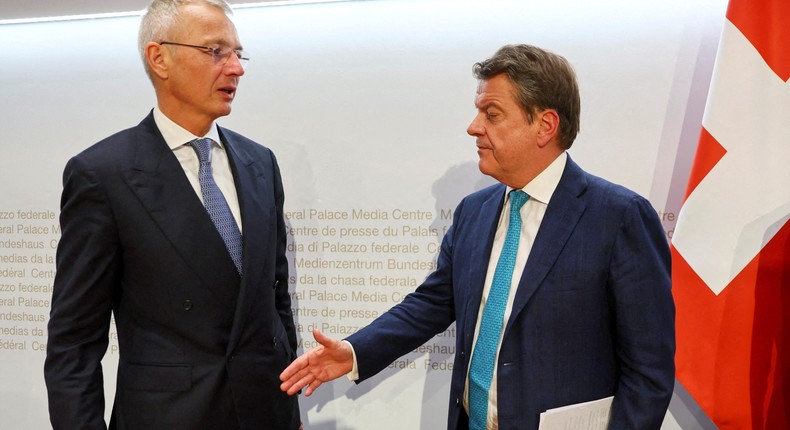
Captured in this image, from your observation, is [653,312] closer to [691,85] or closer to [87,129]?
[691,85]

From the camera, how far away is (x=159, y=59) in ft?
7.21

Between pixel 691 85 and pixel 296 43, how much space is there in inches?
64.9

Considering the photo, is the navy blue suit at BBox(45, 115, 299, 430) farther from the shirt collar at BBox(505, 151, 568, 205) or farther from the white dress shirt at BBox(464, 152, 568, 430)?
the shirt collar at BBox(505, 151, 568, 205)

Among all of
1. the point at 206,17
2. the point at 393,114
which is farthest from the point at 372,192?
the point at 206,17

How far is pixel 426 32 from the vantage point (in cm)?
317

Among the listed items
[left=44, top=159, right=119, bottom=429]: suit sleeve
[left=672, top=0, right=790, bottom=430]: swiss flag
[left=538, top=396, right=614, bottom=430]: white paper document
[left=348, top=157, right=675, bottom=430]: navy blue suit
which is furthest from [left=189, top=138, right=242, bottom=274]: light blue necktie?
[left=672, top=0, right=790, bottom=430]: swiss flag

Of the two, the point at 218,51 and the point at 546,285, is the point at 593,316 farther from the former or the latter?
the point at 218,51

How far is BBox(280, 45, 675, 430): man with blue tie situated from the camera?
183cm

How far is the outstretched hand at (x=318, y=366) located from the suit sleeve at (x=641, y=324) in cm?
75

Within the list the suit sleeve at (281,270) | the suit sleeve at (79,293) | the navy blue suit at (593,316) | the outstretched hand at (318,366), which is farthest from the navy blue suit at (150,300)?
the navy blue suit at (593,316)

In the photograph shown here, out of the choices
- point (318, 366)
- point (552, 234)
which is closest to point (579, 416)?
point (552, 234)

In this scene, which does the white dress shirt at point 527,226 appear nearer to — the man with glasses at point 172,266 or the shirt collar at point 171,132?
the man with glasses at point 172,266

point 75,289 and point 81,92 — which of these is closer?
point 75,289

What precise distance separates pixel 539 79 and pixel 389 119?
1311 millimetres
